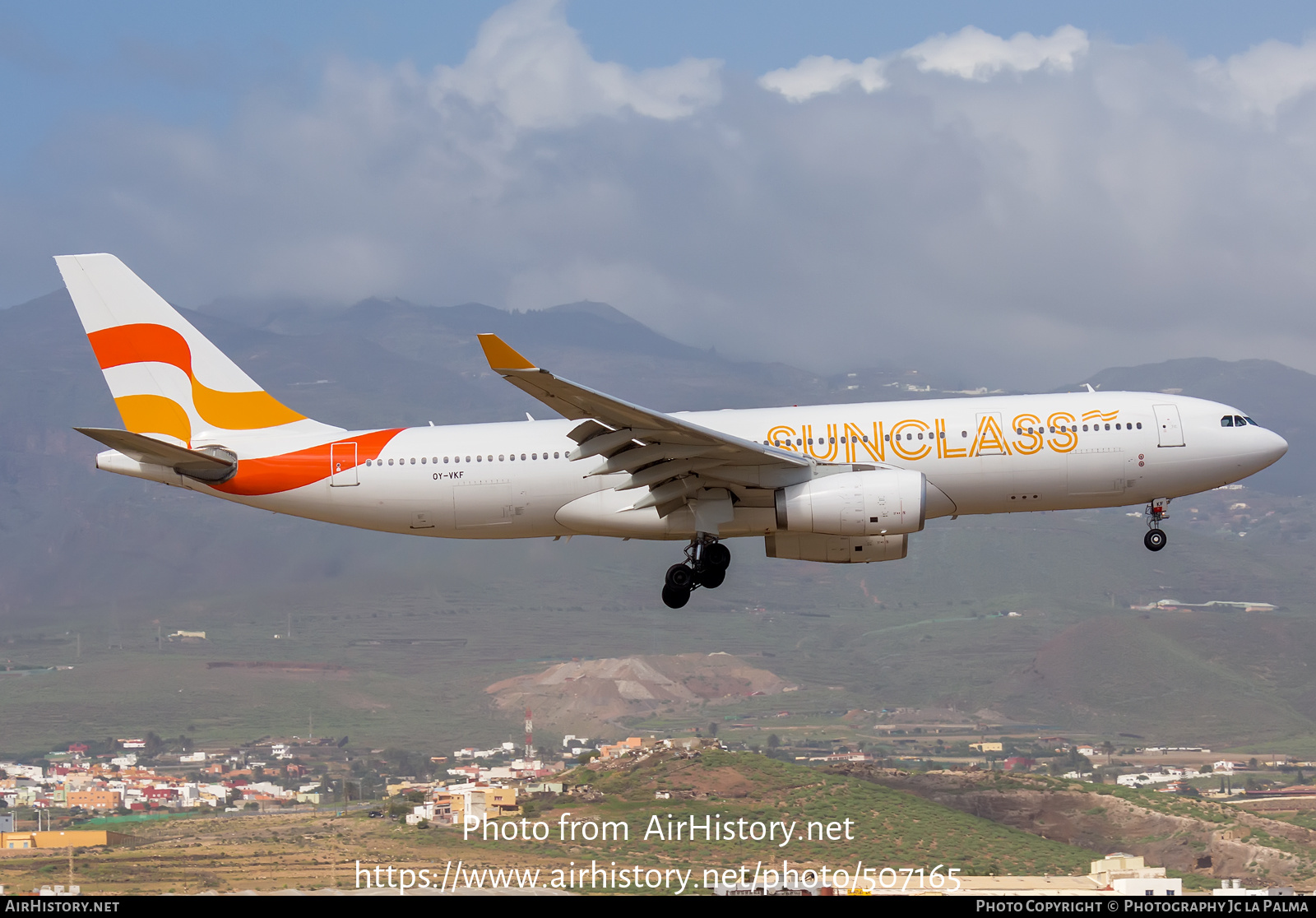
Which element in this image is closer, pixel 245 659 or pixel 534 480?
pixel 534 480

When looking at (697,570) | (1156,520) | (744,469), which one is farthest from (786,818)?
(744,469)

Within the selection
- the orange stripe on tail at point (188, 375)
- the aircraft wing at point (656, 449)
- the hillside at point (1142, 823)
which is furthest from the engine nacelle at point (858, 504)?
the hillside at point (1142, 823)

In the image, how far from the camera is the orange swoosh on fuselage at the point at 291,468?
98.6ft

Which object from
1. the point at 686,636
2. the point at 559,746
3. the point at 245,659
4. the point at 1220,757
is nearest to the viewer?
the point at 559,746

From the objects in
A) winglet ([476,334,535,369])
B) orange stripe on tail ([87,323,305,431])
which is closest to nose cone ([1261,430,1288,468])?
winglet ([476,334,535,369])

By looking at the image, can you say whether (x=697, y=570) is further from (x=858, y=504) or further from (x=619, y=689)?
(x=619, y=689)

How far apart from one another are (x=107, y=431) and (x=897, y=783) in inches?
2195

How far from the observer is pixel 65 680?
12281 centimetres

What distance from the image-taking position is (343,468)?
30.0m

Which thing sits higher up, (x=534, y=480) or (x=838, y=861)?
(x=534, y=480)

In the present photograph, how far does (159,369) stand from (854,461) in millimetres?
16423

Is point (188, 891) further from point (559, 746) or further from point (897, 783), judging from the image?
point (559, 746)

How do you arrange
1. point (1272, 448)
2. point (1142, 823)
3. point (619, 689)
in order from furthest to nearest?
point (619, 689) < point (1142, 823) < point (1272, 448)

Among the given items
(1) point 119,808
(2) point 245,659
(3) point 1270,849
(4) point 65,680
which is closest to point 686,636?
(2) point 245,659
